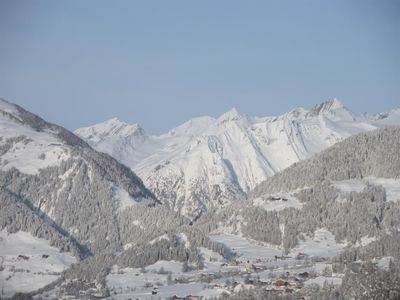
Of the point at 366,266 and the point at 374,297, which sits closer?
the point at 374,297

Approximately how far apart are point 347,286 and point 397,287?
1852 centimetres

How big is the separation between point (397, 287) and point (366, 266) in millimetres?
9499

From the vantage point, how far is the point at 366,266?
189500mm

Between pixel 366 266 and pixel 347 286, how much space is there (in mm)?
10835

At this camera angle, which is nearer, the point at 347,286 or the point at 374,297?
the point at 374,297

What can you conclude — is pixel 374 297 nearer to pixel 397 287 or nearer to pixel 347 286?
pixel 397 287

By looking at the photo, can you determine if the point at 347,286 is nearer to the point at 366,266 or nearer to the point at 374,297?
the point at 366,266

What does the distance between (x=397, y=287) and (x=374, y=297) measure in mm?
8085

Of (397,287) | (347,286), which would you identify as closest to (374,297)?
(397,287)

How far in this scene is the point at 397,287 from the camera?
596 ft

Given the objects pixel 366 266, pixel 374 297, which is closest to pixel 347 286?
pixel 366 266

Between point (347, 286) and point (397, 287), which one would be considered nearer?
point (397, 287)
